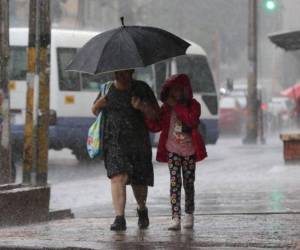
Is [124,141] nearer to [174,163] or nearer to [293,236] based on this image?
[174,163]

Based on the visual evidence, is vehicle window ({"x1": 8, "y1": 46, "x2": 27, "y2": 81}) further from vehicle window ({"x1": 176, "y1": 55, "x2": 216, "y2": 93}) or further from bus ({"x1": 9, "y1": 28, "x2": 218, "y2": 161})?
vehicle window ({"x1": 176, "y1": 55, "x2": 216, "y2": 93})

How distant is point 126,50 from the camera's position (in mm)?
9219

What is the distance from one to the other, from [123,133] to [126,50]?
77 cm

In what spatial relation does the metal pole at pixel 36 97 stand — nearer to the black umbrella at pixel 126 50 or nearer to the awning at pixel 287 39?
the black umbrella at pixel 126 50

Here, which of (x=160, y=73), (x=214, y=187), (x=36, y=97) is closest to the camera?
(x=36, y=97)

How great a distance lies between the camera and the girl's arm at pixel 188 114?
948 centimetres

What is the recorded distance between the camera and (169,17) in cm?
6475

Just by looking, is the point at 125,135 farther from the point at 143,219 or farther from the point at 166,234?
the point at 166,234

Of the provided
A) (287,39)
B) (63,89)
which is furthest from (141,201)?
(63,89)

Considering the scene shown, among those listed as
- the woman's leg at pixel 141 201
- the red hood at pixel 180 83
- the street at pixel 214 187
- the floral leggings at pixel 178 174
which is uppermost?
the red hood at pixel 180 83

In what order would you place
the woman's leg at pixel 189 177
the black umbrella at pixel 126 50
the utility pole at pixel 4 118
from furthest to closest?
1. the utility pole at pixel 4 118
2. the woman's leg at pixel 189 177
3. the black umbrella at pixel 126 50

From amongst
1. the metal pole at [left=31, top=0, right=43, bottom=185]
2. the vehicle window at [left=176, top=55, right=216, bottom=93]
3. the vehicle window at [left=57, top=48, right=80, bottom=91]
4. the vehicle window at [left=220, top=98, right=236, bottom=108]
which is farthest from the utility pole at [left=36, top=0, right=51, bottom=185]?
the vehicle window at [left=220, top=98, right=236, bottom=108]

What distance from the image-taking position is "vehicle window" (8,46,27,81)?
891 inches

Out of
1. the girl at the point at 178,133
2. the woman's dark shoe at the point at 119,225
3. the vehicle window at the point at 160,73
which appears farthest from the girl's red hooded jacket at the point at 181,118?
the vehicle window at the point at 160,73
